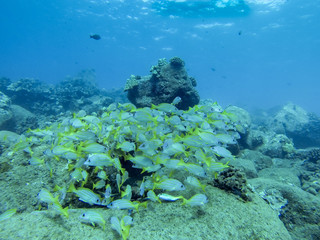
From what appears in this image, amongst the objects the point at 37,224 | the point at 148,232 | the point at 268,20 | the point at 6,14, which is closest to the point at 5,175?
the point at 37,224

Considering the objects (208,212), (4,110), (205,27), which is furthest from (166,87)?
(205,27)

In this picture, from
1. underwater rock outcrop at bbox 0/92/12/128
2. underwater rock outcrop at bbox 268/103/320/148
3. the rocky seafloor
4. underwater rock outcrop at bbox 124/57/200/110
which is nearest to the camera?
the rocky seafloor

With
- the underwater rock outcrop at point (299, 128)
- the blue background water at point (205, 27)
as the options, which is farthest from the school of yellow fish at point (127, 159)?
the blue background water at point (205, 27)

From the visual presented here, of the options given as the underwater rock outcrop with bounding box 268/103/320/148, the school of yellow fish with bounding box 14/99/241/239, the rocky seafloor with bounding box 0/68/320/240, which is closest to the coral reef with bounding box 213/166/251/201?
the rocky seafloor with bounding box 0/68/320/240

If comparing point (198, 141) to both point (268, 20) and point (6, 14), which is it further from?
point (6, 14)

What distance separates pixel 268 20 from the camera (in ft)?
123

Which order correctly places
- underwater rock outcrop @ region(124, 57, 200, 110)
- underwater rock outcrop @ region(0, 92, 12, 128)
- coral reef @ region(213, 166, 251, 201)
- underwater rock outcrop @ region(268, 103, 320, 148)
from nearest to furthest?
coral reef @ region(213, 166, 251, 201)
underwater rock outcrop @ region(124, 57, 200, 110)
underwater rock outcrop @ region(0, 92, 12, 128)
underwater rock outcrop @ region(268, 103, 320, 148)

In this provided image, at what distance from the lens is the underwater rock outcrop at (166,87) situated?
9.71 m

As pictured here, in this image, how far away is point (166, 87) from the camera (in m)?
9.73

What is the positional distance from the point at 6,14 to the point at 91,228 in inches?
4179

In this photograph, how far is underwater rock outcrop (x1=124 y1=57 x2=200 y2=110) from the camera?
9.71m

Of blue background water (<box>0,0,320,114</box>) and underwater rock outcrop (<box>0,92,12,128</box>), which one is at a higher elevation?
blue background water (<box>0,0,320,114</box>)

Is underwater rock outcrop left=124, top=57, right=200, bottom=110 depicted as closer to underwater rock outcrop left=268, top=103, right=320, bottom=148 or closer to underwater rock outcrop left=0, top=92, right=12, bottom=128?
underwater rock outcrop left=0, top=92, right=12, bottom=128

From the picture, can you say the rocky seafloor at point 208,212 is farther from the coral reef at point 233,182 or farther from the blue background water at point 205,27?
the blue background water at point 205,27
